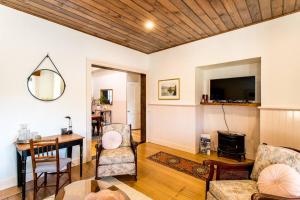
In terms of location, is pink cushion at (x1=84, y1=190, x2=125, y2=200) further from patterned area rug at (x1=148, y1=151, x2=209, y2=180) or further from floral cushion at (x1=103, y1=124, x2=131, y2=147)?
patterned area rug at (x1=148, y1=151, x2=209, y2=180)

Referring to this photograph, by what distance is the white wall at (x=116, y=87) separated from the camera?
660 centimetres

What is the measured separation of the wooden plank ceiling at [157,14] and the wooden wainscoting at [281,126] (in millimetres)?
1642

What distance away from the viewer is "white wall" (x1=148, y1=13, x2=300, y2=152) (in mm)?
2559

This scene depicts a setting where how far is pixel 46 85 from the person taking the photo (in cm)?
277

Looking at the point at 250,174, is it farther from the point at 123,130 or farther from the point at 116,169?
the point at 123,130

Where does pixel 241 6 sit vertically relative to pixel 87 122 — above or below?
above

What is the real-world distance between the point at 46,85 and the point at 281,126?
164 inches

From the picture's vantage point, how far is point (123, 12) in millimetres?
2479

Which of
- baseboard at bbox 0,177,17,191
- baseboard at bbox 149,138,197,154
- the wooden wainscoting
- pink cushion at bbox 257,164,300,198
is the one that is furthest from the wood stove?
baseboard at bbox 0,177,17,191

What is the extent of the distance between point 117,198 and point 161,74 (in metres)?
3.49

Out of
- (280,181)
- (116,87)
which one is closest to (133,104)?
(116,87)

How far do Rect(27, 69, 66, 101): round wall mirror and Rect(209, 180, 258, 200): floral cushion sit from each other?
291 centimetres

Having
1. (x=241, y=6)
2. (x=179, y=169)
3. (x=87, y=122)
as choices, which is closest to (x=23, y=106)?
(x=87, y=122)

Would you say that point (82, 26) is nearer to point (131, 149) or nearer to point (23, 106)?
point (23, 106)
